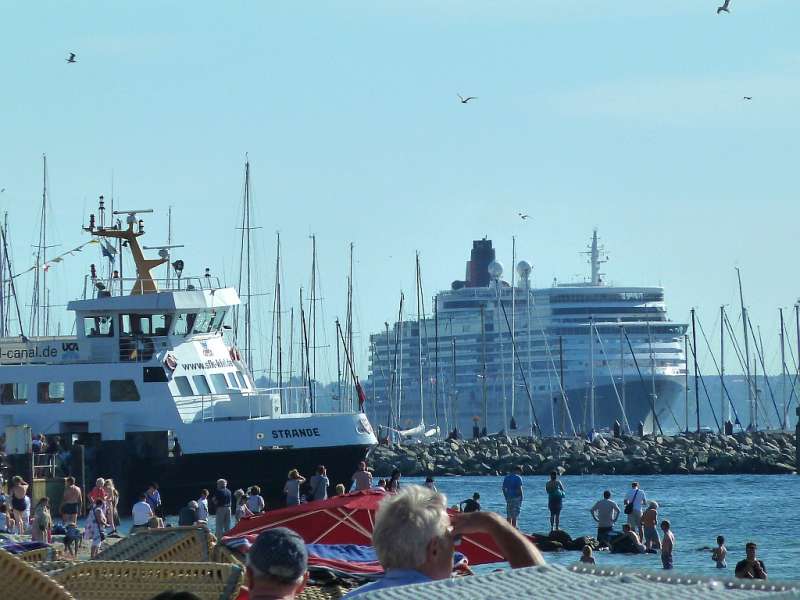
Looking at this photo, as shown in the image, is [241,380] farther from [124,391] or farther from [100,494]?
[100,494]

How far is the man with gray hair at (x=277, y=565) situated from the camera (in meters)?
4.45

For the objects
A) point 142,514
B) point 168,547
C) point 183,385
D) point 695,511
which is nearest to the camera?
point 168,547

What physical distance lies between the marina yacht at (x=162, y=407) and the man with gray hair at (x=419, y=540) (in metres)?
25.0

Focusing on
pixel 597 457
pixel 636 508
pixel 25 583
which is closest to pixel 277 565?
pixel 25 583

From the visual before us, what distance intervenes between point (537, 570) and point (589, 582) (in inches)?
8.5

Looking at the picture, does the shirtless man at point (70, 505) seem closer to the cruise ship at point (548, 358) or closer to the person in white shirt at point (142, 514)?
the person in white shirt at point (142, 514)

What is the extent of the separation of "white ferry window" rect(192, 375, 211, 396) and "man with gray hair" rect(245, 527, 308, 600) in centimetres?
2619

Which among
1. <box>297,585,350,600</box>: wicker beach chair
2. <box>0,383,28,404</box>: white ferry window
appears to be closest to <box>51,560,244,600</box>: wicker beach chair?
<box>297,585,350,600</box>: wicker beach chair

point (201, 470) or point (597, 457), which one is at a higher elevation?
point (201, 470)

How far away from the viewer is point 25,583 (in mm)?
6293

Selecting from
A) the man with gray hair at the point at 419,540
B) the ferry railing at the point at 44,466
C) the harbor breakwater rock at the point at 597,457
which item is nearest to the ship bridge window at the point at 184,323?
the ferry railing at the point at 44,466

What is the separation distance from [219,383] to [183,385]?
44.0 inches

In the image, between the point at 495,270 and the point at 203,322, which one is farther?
the point at 495,270

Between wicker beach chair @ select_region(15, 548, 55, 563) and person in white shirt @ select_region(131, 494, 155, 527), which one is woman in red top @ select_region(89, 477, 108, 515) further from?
wicker beach chair @ select_region(15, 548, 55, 563)
